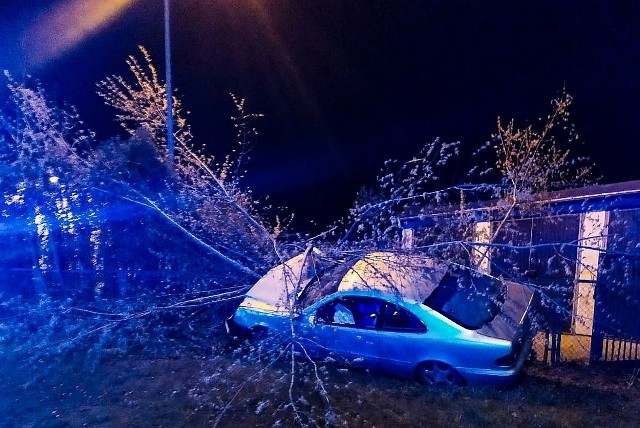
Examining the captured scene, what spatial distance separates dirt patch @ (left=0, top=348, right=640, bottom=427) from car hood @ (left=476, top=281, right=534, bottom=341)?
57cm

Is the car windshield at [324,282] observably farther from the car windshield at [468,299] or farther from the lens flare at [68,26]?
the lens flare at [68,26]

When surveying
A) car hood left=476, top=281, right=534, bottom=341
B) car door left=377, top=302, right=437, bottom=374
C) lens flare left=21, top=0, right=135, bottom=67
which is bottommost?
car door left=377, top=302, right=437, bottom=374

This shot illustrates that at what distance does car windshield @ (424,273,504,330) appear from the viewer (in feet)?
19.3

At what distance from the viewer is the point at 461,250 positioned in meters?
6.48

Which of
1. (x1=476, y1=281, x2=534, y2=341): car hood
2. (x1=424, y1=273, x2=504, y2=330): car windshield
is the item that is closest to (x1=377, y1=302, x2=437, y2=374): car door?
(x1=424, y1=273, x2=504, y2=330): car windshield

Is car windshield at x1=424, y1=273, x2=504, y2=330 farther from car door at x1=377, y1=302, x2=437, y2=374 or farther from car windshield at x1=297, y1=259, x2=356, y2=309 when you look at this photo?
car windshield at x1=297, y1=259, x2=356, y2=309

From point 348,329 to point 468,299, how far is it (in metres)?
1.41

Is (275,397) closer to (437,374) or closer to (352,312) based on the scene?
(352,312)

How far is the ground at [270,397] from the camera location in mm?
4816

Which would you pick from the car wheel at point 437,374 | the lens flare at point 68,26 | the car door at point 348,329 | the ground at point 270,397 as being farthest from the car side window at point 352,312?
the lens flare at point 68,26

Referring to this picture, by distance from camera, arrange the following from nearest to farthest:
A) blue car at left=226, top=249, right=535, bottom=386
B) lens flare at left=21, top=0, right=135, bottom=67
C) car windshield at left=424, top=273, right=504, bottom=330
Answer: blue car at left=226, top=249, right=535, bottom=386, car windshield at left=424, top=273, right=504, bottom=330, lens flare at left=21, top=0, right=135, bottom=67

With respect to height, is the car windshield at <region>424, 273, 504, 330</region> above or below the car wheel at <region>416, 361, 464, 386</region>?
above

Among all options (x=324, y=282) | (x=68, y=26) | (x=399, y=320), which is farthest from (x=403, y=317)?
(x=68, y=26)

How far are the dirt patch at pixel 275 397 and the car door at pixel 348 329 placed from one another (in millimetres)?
209
